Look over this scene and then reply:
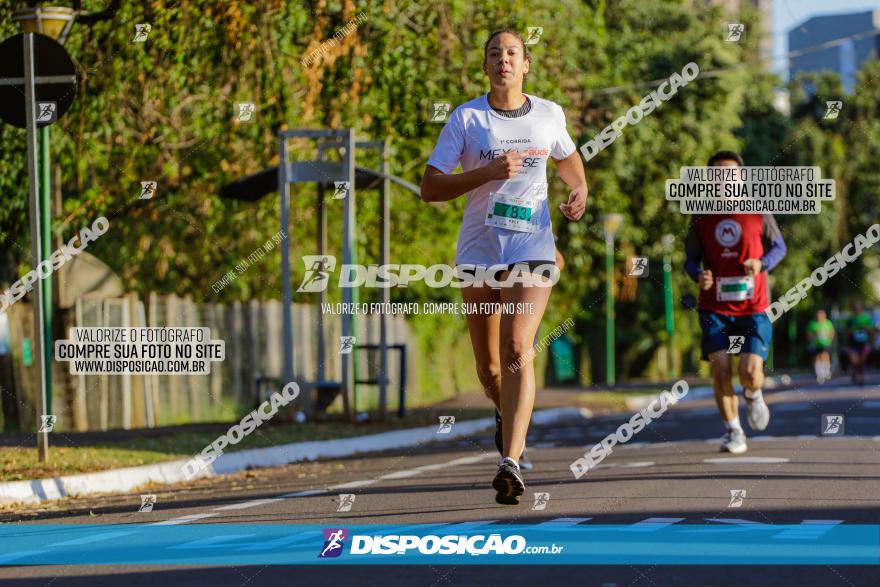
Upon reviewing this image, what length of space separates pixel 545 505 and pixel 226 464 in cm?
537

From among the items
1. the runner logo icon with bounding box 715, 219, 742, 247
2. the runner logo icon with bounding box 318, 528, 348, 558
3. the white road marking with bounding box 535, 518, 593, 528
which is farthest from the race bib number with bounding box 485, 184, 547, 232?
the runner logo icon with bounding box 715, 219, 742, 247

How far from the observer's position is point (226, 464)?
13.4 m

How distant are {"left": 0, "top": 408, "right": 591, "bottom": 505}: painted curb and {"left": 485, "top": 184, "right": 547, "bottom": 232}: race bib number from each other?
436 cm

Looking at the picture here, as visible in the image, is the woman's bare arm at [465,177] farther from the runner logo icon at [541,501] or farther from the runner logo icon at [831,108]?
the runner logo icon at [831,108]

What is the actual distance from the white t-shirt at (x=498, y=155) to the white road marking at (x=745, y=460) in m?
3.87

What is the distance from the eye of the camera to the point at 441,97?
19.9 m

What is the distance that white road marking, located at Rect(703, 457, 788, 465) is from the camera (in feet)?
37.2

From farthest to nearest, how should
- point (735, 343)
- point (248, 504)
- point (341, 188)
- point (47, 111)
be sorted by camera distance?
point (341, 188) → point (47, 111) → point (735, 343) → point (248, 504)

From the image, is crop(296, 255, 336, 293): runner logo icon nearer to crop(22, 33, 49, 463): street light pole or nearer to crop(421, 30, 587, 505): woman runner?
crop(22, 33, 49, 463): street light pole

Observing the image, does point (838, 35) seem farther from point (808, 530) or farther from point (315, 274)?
point (808, 530)

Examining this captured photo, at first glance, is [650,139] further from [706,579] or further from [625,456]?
[706,579]

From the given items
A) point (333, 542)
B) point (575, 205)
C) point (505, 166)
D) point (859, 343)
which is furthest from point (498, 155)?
point (859, 343)

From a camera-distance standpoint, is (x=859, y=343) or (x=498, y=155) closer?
(x=498, y=155)

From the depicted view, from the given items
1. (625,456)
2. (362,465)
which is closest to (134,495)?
(362,465)
